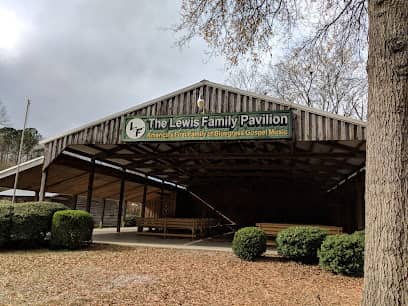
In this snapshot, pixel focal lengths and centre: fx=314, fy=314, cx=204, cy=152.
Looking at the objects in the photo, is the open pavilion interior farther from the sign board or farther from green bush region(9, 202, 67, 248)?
green bush region(9, 202, 67, 248)

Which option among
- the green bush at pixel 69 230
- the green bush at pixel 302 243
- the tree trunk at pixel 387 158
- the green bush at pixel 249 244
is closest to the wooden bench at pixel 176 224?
the green bush at pixel 69 230

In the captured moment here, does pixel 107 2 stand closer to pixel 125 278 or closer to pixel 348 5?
pixel 348 5

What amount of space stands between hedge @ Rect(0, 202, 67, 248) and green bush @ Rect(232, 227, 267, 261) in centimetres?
566

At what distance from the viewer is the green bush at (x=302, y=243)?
7730mm

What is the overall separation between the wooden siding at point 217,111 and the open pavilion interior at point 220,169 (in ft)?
0.10

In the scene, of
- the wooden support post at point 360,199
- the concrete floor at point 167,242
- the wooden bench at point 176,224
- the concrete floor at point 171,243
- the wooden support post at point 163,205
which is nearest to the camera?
the concrete floor at point 171,243

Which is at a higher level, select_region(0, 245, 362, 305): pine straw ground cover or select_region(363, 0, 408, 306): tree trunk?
select_region(363, 0, 408, 306): tree trunk

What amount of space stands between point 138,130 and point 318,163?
9141mm

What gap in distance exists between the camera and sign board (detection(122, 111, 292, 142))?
9.44 metres

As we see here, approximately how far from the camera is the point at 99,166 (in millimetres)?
14109

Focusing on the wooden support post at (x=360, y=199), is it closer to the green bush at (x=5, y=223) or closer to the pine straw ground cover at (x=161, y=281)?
the pine straw ground cover at (x=161, y=281)

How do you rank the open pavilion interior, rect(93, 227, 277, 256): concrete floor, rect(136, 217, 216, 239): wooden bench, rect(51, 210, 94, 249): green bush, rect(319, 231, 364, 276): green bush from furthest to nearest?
rect(136, 217, 216, 239): wooden bench < rect(93, 227, 277, 256): concrete floor < the open pavilion interior < rect(51, 210, 94, 249): green bush < rect(319, 231, 364, 276): green bush

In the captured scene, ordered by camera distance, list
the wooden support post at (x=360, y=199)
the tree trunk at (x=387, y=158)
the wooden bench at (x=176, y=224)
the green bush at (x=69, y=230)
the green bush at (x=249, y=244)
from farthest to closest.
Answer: the wooden support post at (x=360, y=199)
the wooden bench at (x=176, y=224)
the green bush at (x=69, y=230)
the green bush at (x=249, y=244)
the tree trunk at (x=387, y=158)

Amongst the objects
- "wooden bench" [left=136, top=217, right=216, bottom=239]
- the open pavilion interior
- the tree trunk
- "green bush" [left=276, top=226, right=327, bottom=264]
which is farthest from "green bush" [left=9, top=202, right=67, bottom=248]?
the tree trunk
